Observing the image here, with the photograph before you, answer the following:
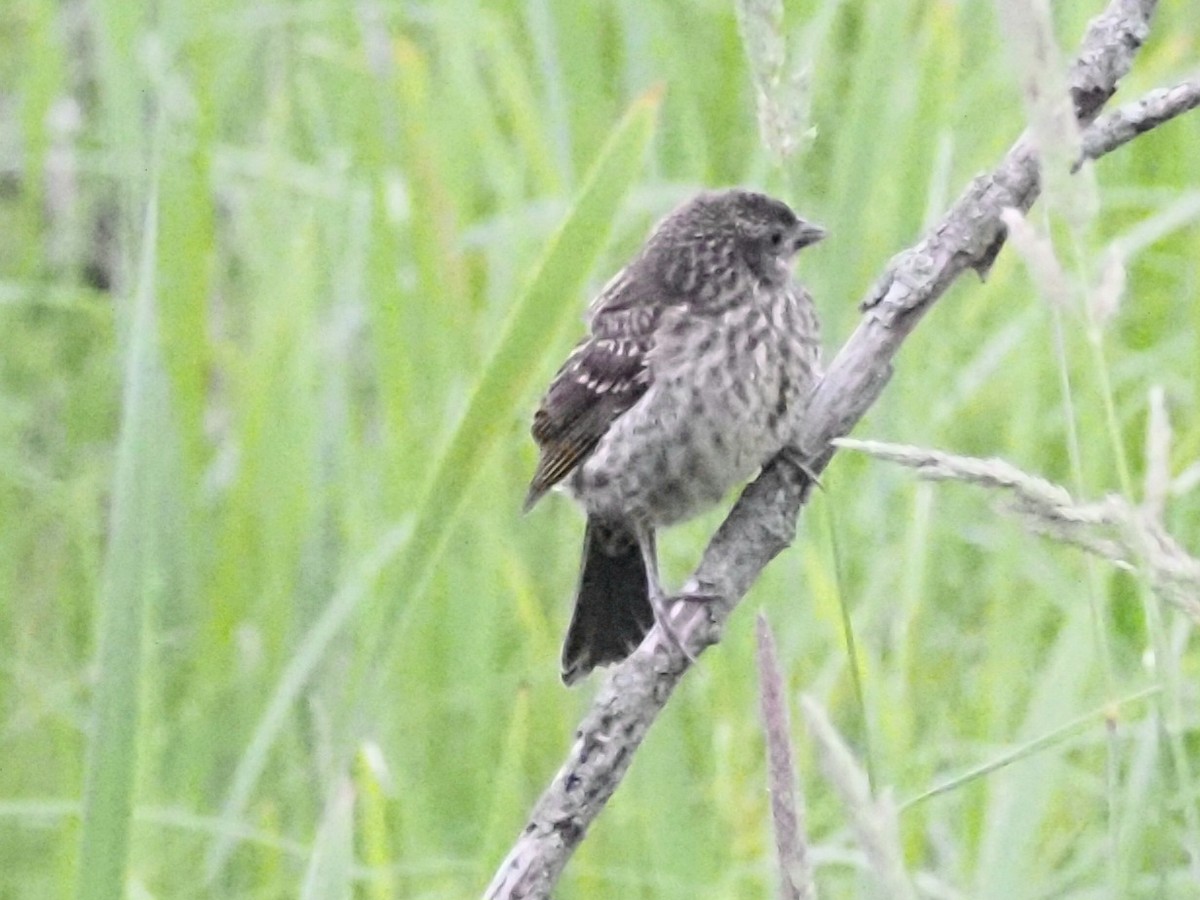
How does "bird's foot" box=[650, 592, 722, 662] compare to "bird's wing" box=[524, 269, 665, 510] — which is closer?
"bird's foot" box=[650, 592, 722, 662]

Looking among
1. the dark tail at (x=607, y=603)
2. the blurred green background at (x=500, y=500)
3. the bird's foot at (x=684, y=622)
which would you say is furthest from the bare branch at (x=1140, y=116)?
the dark tail at (x=607, y=603)

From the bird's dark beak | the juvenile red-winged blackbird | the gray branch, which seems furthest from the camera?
the bird's dark beak

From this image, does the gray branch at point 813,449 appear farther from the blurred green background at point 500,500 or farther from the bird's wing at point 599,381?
the bird's wing at point 599,381

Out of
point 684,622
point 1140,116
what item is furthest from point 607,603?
point 1140,116

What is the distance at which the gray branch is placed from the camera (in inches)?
62.7

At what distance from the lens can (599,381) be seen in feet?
10.4

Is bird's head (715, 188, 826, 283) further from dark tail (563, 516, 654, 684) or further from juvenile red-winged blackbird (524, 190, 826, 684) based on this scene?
dark tail (563, 516, 654, 684)

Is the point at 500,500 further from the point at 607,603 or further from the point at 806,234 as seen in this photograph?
the point at 806,234

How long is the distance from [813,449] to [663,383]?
0.98 metres

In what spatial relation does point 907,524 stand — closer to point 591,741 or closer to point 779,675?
point 591,741

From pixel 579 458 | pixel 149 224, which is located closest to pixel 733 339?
pixel 579 458

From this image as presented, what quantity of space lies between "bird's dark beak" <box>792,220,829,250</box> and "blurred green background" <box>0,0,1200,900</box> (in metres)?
0.03

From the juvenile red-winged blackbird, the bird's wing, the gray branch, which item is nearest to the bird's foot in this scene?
the gray branch

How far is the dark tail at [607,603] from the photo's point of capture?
3027 mm
